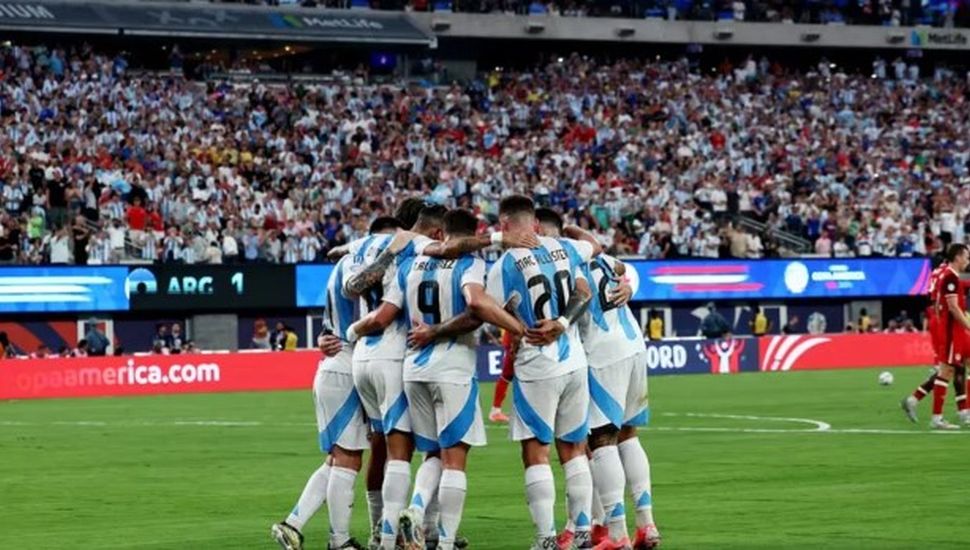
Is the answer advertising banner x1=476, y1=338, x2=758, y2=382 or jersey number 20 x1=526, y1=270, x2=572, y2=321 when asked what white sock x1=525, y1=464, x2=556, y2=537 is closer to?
jersey number 20 x1=526, y1=270, x2=572, y2=321

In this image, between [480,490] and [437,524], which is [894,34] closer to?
[480,490]

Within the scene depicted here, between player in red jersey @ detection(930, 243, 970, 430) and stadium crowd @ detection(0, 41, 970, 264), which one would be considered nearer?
player in red jersey @ detection(930, 243, 970, 430)

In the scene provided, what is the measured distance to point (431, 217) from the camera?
558 inches

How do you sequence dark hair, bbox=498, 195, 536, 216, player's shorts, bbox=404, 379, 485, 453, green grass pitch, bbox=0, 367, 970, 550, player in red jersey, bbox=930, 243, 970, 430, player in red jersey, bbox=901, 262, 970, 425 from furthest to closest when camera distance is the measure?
player in red jersey, bbox=901, 262, 970, 425 → player in red jersey, bbox=930, 243, 970, 430 → green grass pitch, bbox=0, 367, 970, 550 → dark hair, bbox=498, 195, 536, 216 → player's shorts, bbox=404, 379, 485, 453

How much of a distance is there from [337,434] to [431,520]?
959 mm

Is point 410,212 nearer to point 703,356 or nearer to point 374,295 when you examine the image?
point 374,295

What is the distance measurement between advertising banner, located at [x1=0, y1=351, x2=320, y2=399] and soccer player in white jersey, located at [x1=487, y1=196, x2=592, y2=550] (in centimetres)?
3077

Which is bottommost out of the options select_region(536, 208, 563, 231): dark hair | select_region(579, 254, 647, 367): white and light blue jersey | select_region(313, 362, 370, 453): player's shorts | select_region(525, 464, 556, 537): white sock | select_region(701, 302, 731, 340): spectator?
select_region(701, 302, 731, 340): spectator

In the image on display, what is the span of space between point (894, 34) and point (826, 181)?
14.3 m

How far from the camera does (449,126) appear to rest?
60.8 metres

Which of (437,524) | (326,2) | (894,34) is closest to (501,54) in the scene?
(326,2)

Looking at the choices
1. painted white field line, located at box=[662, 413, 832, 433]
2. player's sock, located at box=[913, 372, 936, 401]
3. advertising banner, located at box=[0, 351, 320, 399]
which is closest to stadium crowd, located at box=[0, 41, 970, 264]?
advertising banner, located at box=[0, 351, 320, 399]

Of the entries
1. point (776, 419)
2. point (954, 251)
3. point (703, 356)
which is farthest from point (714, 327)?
point (954, 251)

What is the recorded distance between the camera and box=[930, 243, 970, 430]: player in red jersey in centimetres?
2538
